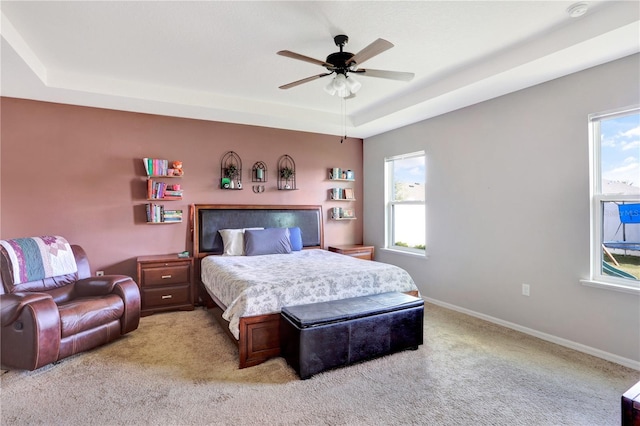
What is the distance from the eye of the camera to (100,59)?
3.12m

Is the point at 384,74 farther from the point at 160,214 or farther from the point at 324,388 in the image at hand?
the point at 160,214

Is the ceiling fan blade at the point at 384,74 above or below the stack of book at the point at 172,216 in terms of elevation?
above

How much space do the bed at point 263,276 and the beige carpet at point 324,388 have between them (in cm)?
30

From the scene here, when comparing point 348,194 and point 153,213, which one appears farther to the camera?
point 348,194

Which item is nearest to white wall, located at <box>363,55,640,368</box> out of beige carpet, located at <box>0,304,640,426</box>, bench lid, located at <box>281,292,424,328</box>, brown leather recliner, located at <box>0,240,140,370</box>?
beige carpet, located at <box>0,304,640,426</box>

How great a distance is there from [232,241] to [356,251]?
6.32 feet

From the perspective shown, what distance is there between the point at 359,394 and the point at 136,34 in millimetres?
3304

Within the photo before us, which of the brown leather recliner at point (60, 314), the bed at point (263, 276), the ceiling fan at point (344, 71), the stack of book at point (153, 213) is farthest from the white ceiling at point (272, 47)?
the brown leather recliner at point (60, 314)

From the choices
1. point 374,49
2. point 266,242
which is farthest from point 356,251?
point 374,49

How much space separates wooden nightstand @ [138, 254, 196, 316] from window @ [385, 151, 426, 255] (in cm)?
312

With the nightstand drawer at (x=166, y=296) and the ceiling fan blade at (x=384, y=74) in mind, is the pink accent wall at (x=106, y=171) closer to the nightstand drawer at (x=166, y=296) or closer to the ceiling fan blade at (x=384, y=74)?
the nightstand drawer at (x=166, y=296)

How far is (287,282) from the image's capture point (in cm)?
280

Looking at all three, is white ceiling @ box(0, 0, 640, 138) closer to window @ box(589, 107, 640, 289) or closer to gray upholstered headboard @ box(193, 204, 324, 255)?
window @ box(589, 107, 640, 289)

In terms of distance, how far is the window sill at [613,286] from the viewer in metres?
2.64
